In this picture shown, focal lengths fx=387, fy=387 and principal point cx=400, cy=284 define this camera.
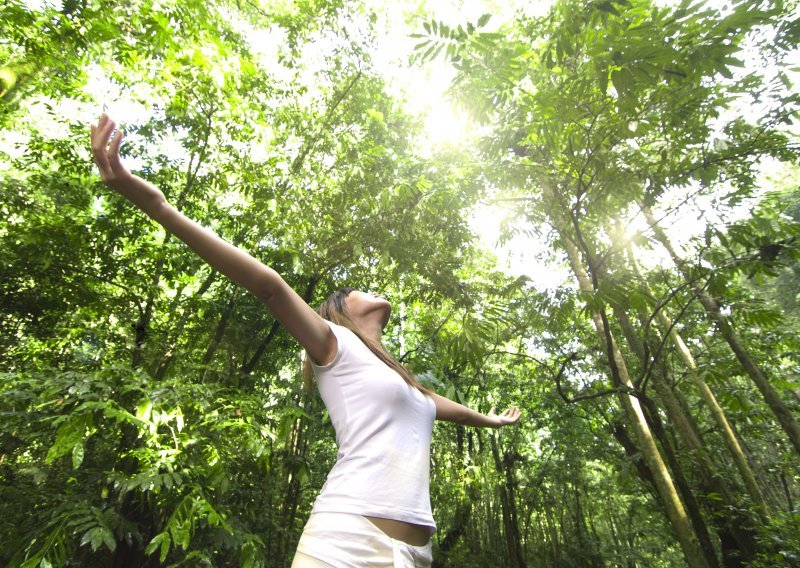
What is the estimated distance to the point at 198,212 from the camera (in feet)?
14.4

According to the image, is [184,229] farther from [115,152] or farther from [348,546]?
[348,546]

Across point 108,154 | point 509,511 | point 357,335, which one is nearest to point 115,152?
point 108,154

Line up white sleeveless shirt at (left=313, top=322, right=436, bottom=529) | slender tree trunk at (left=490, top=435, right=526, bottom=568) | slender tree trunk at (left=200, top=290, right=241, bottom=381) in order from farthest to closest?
slender tree trunk at (left=490, top=435, right=526, bottom=568), slender tree trunk at (left=200, top=290, right=241, bottom=381), white sleeveless shirt at (left=313, top=322, right=436, bottom=529)

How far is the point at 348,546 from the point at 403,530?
15 centimetres

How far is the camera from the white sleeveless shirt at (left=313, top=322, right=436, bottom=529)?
931mm

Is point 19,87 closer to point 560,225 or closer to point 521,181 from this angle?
point 521,181

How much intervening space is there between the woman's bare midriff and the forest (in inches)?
27.1

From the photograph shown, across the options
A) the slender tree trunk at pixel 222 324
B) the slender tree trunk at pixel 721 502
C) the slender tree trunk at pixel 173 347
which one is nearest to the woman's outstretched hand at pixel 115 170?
the slender tree trunk at pixel 222 324

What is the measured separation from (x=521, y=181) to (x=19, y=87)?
526 centimetres

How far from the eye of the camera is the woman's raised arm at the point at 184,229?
82 cm

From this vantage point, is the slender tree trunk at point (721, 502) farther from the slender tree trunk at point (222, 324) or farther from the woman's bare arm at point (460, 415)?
the slender tree trunk at point (222, 324)

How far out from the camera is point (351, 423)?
41.2 inches

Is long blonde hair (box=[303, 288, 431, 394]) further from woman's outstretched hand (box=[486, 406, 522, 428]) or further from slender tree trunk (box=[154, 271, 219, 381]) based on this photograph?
slender tree trunk (box=[154, 271, 219, 381])

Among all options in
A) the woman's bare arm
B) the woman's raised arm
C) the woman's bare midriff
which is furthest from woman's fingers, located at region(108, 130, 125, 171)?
the woman's bare arm
